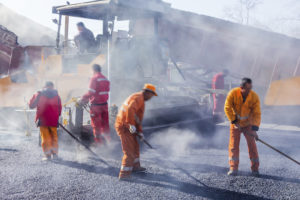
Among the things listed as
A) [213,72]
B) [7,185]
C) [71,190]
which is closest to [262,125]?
[213,72]

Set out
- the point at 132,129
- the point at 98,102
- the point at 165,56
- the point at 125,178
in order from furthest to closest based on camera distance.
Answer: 1. the point at 165,56
2. the point at 98,102
3. the point at 125,178
4. the point at 132,129

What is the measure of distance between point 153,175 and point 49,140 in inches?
70.8

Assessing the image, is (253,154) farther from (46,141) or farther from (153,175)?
(46,141)

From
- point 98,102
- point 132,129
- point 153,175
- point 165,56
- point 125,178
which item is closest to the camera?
point 132,129

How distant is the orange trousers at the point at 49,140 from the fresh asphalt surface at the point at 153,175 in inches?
7.9

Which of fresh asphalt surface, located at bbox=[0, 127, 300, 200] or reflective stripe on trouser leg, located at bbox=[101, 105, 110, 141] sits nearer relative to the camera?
fresh asphalt surface, located at bbox=[0, 127, 300, 200]

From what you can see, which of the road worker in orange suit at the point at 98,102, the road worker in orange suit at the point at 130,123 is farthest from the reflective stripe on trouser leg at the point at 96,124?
the road worker in orange suit at the point at 130,123

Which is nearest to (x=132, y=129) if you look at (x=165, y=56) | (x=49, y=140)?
(x=49, y=140)

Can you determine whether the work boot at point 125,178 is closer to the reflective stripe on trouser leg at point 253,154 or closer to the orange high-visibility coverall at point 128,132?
the orange high-visibility coverall at point 128,132

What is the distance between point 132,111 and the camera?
10.8ft

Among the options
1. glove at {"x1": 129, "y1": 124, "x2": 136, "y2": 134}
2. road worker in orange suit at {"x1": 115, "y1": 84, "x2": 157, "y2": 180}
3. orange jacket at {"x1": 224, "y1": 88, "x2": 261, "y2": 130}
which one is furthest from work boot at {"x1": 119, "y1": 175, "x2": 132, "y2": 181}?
orange jacket at {"x1": 224, "y1": 88, "x2": 261, "y2": 130}

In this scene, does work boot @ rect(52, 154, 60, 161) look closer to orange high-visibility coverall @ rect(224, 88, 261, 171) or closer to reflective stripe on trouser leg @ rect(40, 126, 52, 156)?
reflective stripe on trouser leg @ rect(40, 126, 52, 156)

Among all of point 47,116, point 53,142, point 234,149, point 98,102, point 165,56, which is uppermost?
point 165,56

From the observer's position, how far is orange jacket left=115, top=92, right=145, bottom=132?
3.29 m
